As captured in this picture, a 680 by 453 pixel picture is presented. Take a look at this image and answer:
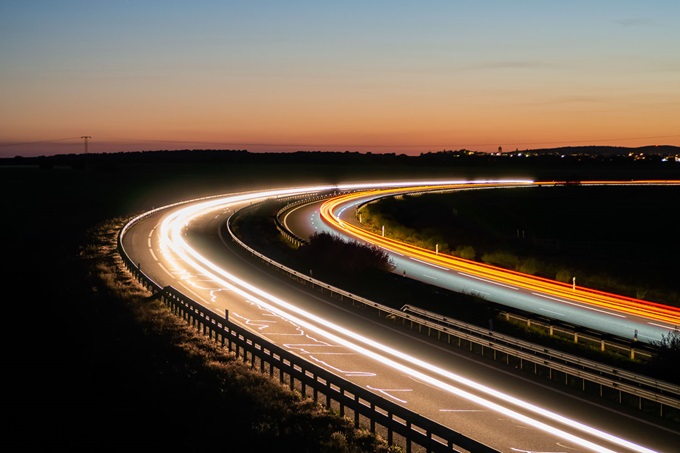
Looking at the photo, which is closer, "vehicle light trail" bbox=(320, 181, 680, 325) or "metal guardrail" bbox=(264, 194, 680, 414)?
"metal guardrail" bbox=(264, 194, 680, 414)

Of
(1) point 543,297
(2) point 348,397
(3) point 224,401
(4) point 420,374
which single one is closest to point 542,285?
(1) point 543,297

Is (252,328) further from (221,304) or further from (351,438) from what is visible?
(351,438)

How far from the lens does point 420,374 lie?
1988 centimetres

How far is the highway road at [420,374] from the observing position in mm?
15383

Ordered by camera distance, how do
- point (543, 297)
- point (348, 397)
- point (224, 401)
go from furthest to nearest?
1. point (543, 297)
2. point (224, 401)
3. point (348, 397)

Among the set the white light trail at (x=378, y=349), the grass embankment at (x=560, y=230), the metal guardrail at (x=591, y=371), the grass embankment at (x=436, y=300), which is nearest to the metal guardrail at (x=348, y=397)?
the white light trail at (x=378, y=349)

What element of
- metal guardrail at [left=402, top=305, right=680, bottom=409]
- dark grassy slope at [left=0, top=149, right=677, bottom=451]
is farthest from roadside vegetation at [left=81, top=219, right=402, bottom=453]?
metal guardrail at [left=402, top=305, right=680, bottom=409]

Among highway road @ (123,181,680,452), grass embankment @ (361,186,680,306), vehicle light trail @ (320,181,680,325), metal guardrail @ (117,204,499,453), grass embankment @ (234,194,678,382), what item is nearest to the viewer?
metal guardrail @ (117,204,499,453)

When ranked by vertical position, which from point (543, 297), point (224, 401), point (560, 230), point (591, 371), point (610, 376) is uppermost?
point (224, 401)

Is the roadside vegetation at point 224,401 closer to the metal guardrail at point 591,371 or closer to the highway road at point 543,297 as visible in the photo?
the metal guardrail at point 591,371

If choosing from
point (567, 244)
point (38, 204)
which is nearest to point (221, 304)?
point (567, 244)

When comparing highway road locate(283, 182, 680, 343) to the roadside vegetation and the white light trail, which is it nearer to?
the white light trail

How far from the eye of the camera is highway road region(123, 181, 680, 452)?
50.5 ft

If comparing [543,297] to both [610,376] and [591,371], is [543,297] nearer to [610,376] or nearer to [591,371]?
[591,371]
